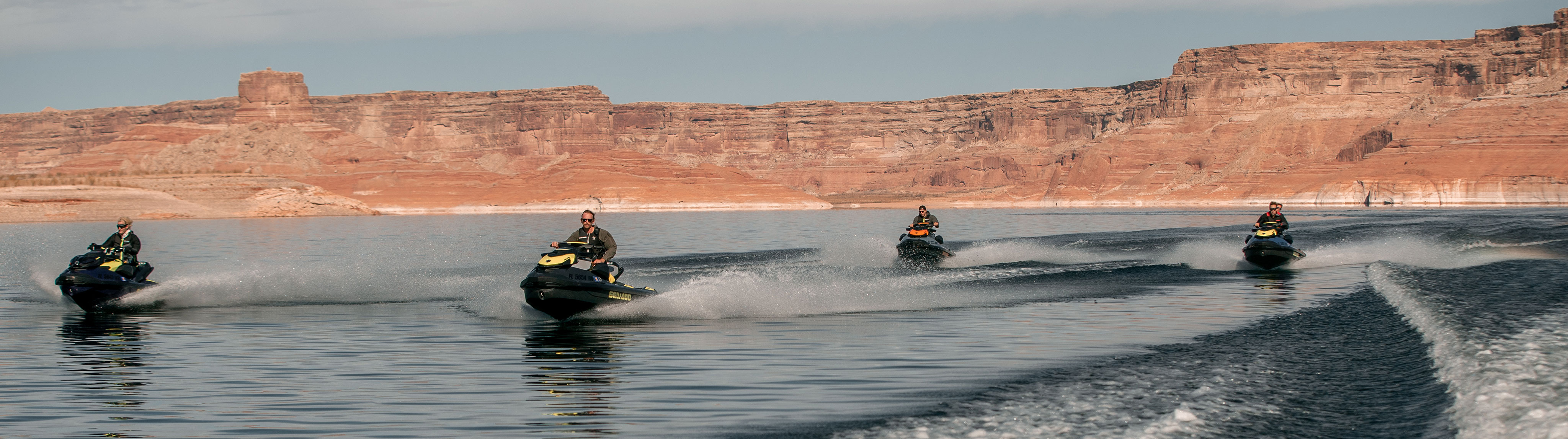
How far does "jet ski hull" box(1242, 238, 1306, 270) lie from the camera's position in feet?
93.1

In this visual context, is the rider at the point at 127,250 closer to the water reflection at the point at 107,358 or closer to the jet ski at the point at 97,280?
the jet ski at the point at 97,280

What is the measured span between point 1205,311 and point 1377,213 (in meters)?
74.9

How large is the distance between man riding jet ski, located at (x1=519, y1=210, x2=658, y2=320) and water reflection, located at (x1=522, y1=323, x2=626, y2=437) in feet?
1.11

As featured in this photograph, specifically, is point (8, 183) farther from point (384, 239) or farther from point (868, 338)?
point (868, 338)

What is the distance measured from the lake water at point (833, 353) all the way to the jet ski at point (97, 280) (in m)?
0.41

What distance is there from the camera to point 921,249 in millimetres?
31109

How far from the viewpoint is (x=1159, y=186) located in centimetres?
15625

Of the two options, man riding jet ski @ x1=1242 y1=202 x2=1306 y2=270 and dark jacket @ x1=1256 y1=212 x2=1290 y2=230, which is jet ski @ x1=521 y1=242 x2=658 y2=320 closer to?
man riding jet ski @ x1=1242 y1=202 x2=1306 y2=270

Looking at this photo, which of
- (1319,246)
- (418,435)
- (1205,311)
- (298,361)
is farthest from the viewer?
(1319,246)

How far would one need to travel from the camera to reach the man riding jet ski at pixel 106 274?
19750 millimetres

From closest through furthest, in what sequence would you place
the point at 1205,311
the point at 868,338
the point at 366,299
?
1. the point at 868,338
2. the point at 1205,311
3. the point at 366,299

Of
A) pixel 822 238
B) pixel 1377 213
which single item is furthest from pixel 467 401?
pixel 1377 213

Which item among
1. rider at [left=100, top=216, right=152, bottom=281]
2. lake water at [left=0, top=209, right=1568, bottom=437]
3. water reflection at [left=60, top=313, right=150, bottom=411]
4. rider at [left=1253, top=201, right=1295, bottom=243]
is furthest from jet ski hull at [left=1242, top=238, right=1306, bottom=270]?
rider at [left=100, top=216, right=152, bottom=281]

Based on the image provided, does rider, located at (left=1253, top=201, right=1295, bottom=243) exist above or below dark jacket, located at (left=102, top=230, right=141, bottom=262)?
below
